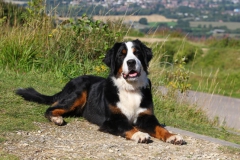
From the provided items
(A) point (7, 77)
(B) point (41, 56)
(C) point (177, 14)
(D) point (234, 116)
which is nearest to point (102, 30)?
(B) point (41, 56)

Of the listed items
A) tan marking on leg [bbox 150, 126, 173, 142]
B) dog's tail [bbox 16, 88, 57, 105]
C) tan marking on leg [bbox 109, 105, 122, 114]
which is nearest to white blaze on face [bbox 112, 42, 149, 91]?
tan marking on leg [bbox 109, 105, 122, 114]

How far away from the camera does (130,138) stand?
23.0 feet

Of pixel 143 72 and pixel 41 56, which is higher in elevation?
pixel 143 72

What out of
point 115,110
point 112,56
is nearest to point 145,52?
point 112,56

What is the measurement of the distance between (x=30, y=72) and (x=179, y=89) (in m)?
3.58

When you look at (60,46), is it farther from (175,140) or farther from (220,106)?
(175,140)

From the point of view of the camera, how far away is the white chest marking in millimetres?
7602

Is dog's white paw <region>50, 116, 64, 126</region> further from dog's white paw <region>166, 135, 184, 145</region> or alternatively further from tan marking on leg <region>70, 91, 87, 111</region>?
dog's white paw <region>166, 135, 184, 145</region>

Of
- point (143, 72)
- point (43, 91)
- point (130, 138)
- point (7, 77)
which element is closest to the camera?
point (130, 138)

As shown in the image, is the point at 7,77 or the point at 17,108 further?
the point at 7,77

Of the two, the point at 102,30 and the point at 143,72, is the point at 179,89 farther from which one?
the point at 143,72

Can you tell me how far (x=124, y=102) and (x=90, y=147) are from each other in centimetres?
133

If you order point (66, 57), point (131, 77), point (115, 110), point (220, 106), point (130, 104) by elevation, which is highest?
point (131, 77)

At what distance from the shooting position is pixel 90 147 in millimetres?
6484
